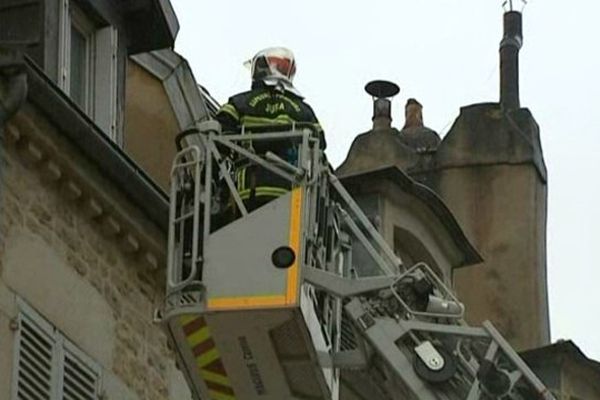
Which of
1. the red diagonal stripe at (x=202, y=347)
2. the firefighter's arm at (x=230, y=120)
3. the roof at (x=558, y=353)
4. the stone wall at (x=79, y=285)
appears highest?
the roof at (x=558, y=353)

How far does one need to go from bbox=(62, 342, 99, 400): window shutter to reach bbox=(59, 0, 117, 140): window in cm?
209

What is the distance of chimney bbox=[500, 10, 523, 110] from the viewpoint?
29594mm

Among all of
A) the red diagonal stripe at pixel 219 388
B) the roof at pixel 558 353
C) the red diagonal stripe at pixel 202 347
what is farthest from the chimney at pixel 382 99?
the red diagonal stripe at pixel 202 347

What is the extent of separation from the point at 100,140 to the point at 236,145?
5.71ft

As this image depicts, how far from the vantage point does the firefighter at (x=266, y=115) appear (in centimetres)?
1693

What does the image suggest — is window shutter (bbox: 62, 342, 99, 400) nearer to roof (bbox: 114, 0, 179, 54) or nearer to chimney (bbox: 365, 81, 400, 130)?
roof (bbox: 114, 0, 179, 54)

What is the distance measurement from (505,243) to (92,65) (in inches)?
343

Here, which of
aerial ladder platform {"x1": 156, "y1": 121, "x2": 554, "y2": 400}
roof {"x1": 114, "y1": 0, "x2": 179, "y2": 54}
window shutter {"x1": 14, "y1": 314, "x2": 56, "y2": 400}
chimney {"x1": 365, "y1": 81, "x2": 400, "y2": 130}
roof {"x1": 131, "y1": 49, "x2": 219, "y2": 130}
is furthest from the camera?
chimney {"x1": 365, "y1": 81, "x2": 400, "y2": 130}

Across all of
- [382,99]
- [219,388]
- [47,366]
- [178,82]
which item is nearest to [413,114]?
[382,99]

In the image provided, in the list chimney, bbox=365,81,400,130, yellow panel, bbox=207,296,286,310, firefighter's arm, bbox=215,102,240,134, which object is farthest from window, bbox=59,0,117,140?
chimney, bbox=365,81,400,130

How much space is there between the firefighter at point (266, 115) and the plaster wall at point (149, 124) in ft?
13.0

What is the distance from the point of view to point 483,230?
28.2 m

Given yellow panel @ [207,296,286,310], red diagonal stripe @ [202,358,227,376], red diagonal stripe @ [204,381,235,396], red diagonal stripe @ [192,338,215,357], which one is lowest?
red diagonal stripe @ [204,381,235,396]

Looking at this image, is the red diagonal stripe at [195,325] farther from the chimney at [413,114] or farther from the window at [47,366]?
the chimney at [413,114]
